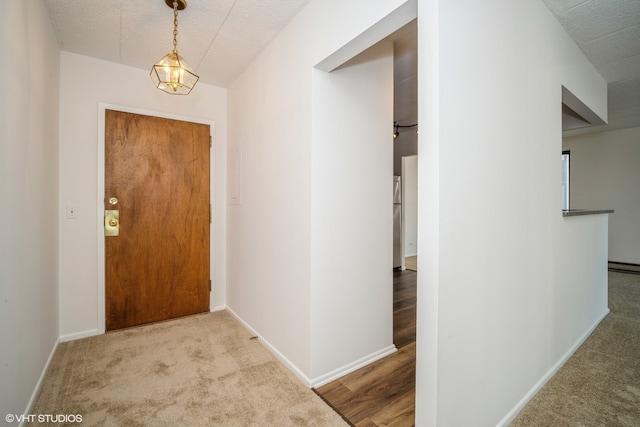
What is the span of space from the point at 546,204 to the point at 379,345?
5.05 ft

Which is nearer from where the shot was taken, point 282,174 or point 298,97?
point 298,97

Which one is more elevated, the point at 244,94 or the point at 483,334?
the point at 244,94

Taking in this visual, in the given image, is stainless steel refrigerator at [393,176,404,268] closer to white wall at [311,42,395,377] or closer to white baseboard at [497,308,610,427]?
white baseboard at [497,308,610,427]

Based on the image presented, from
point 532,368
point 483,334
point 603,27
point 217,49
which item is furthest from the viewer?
point 217,49

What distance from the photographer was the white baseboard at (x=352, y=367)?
1.92 m

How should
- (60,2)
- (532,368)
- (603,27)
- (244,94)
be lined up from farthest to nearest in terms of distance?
(244,94)
(603,27)
(60,2)
(532,368)

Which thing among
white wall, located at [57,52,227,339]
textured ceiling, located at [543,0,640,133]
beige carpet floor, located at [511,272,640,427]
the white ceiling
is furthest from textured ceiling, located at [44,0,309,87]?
beige carpet floor, located at [511,272,640,427]

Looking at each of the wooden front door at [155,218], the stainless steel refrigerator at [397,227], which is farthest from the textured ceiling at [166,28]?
the stainless steel refrigerator at [397,227]

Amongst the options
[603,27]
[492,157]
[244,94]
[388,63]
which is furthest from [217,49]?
[603,27]

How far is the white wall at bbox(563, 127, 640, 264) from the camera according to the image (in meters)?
5.25

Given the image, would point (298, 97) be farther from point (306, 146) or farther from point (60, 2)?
point (60, 2)

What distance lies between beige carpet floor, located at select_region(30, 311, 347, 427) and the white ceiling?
252 cm

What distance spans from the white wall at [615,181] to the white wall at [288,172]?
19.4 feet

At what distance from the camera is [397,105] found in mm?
4105
